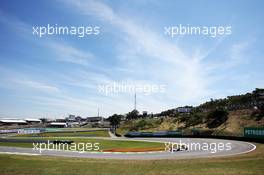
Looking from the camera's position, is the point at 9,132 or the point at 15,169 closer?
the point at 15,169

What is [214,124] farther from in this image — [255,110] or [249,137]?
[249,137]

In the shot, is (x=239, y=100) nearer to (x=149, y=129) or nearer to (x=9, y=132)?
(x=149, y=129)

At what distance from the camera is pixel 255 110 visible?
76.0 meters

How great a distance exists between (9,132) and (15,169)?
91550mm

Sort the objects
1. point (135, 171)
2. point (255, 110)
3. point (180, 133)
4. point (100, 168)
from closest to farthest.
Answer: point (135, 171), point (100, 168), point (180, 133), point (255, 110)

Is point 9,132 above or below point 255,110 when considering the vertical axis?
below

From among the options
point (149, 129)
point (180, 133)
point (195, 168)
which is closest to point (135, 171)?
point (195, 168)

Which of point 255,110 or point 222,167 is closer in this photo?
point 222,167

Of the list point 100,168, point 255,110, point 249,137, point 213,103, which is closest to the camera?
point 100,168

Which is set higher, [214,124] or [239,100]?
[239,100]

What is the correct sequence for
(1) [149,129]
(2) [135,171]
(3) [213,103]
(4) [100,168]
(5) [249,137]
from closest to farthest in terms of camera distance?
1. (2) [135,171]
2. (4) [100,168]
3. (5) [249,137]
4. (1) [149,129]
5. (3) [213,103]

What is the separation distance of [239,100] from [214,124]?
3286 cm

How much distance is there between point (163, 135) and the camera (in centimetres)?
7306

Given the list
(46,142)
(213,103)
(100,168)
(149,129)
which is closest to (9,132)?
(149,129)
